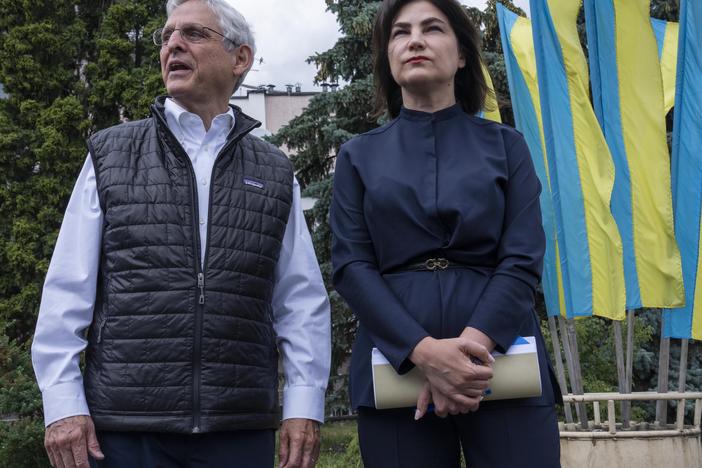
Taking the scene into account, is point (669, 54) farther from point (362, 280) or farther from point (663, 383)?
point (362, 280)

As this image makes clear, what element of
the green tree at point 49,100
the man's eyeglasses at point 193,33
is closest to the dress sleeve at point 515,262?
the man's eyeglasses at point 193,33

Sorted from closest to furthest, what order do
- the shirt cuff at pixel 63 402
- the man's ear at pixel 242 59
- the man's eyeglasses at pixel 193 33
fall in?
1. the shirt cuff at pixel 63 402
2. the man's eyeglasses at pixel 193 33
3. the man's ear at pixel 242 59

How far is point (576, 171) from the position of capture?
617 cm

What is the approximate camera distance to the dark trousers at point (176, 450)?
2289 mm

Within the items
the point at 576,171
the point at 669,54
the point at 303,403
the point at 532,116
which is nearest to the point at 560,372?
the point at 576,171

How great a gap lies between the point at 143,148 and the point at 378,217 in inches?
30.9

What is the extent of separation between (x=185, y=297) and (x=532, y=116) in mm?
4704

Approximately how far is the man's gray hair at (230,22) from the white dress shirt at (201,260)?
0.84 ft

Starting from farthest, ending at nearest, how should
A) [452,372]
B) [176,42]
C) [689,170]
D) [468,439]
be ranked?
[689,170], [176,42], [468,439], [452,372]

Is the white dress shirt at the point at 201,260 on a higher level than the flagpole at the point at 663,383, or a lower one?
higher

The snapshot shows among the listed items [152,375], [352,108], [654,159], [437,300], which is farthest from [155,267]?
[352,108]

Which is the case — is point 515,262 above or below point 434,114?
below

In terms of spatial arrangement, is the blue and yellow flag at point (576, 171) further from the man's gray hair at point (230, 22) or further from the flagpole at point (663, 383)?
the man's gray hair at point (230, 22)

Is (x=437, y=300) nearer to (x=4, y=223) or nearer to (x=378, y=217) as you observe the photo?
(x=378, y=217)
